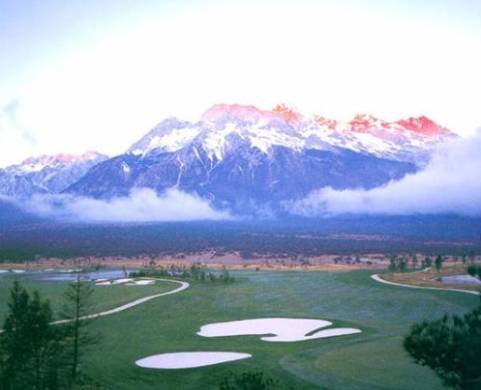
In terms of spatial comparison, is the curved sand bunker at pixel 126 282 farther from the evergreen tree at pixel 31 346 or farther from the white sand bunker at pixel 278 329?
the evergreen tree at pixel 31 346

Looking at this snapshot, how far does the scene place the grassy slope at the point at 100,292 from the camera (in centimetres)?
7656

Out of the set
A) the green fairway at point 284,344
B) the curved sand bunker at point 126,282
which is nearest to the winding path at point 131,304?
the green fairway at point 284,344

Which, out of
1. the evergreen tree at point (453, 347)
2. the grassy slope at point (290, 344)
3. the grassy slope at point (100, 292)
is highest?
the evergreen tree at point (453, 347)

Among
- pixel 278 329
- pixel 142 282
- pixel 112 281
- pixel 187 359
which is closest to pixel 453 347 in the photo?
pixel 187 359

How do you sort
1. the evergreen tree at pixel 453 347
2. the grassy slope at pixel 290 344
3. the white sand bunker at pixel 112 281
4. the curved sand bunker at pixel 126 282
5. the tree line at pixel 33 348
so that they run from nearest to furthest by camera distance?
1. the evergreen tree at pixel 453 347
2. the tree line at pixel 33 348
3. the grassy slope at pixel 290 344
4. the curved sand bunker at pixel 126 282
5. the white sand bunker at pixel 112 281

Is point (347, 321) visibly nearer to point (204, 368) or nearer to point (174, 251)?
point (204, 368)

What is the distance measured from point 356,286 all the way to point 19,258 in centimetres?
10242

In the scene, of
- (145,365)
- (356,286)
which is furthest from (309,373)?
(356,286)

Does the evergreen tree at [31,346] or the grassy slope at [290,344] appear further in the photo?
the grassy slope at [290,344]

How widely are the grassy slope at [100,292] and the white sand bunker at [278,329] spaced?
17243 millimetres

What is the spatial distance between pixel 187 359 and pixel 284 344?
8961 mm

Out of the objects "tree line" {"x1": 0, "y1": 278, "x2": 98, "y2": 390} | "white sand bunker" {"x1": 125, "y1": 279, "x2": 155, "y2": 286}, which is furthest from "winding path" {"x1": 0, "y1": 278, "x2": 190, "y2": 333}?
"tree line" {"x1": 0, "y1": 278, "x2": 98, "y2": 390}

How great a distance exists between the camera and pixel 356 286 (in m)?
88.2

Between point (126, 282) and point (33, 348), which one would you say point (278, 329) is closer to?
point (33, 348)
